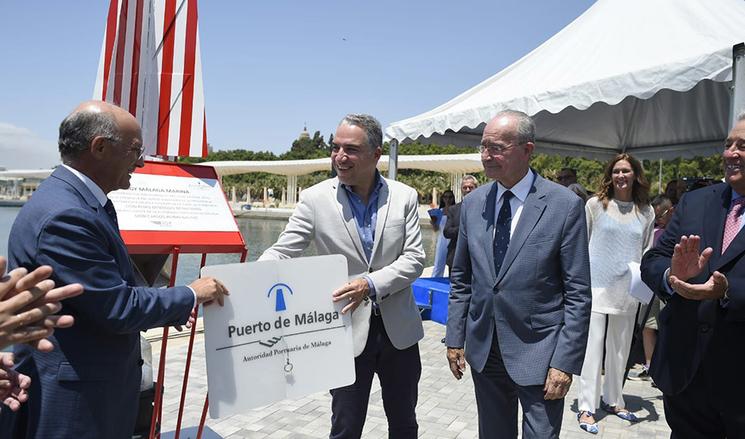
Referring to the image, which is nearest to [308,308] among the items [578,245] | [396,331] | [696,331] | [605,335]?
[396,331]

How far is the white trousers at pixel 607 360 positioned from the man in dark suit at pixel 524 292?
180 cm

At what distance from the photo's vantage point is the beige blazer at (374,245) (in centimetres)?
266

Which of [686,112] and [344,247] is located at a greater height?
[686,112]

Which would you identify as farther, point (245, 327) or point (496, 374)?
point (496, 374)

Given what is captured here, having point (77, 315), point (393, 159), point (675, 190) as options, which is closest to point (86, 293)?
point (77, 315)

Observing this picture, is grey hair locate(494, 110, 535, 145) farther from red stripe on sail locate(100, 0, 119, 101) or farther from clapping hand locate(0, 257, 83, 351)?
red stripe on sail locate(100, 0, 119, 101)

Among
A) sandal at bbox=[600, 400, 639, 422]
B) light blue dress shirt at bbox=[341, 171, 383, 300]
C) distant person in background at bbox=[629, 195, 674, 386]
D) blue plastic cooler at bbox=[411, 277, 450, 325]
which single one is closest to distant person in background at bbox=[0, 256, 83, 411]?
light blue dress shirt at bbox=[341, 171, 383, 300]

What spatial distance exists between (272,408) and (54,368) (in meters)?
2.80

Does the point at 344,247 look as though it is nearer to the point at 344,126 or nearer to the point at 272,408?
the point at 344,126

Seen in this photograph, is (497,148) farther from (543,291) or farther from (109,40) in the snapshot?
(109,40)

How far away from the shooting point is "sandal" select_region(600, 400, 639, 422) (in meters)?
4.23

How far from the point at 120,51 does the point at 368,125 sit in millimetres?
2097

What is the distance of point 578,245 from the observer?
2432 millimetres

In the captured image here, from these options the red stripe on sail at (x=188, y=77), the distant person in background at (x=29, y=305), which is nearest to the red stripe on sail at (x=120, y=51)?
the red stripe on sail at (x=188, y=77)
